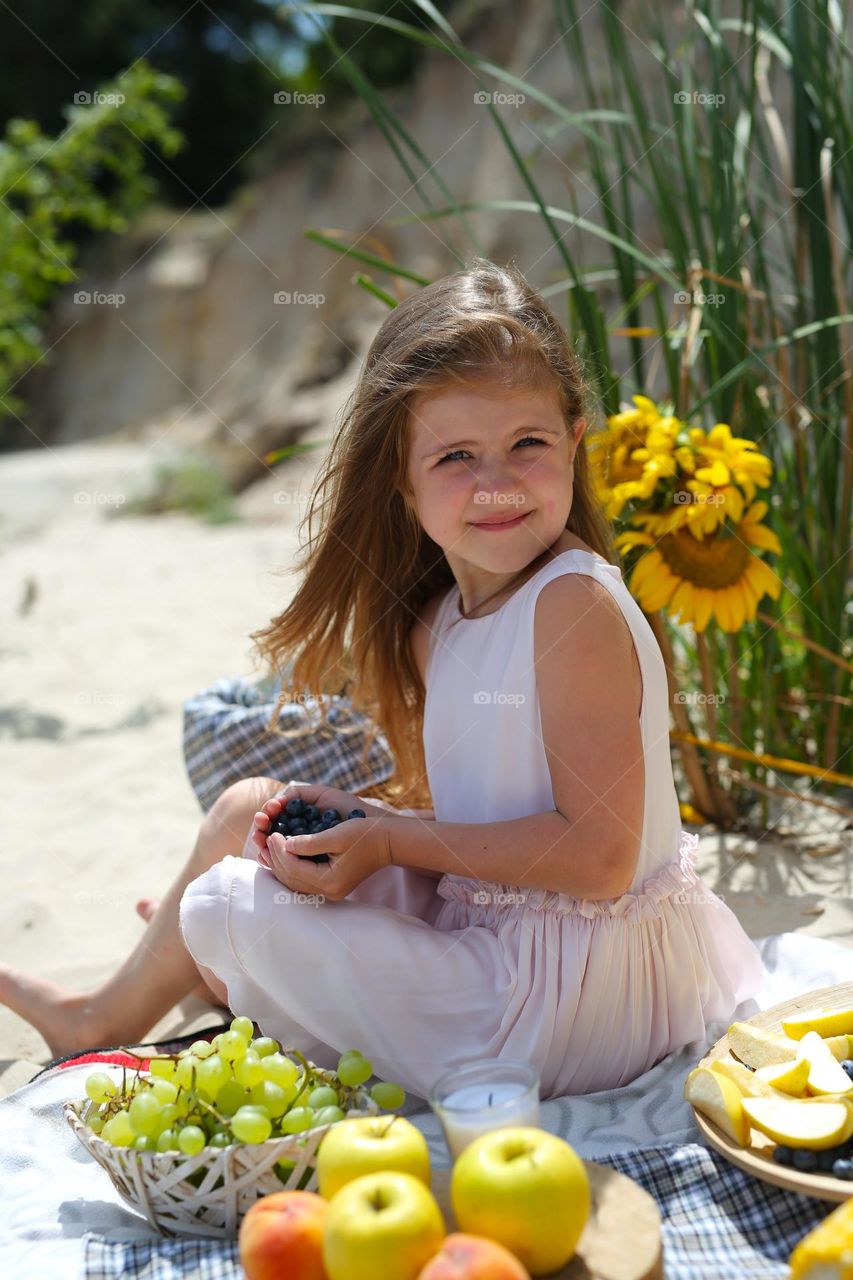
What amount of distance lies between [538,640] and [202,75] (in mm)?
14600

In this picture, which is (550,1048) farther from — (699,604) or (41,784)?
(41,784)

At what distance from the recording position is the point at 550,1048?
5.64 feet

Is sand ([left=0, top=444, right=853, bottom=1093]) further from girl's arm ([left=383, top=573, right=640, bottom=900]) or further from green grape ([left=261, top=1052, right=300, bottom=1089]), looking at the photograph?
green grape ([left=261, top=1052, right=300, bottom=1089])

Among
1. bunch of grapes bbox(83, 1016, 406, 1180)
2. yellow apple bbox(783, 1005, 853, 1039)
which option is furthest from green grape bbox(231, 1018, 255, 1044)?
yellow apple bbox(783, 1005, 853, 1039)

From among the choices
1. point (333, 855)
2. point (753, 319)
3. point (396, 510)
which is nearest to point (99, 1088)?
point (333, 855)

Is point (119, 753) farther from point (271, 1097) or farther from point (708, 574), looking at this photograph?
point (271, 1097)

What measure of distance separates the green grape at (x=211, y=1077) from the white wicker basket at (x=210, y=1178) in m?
0.07

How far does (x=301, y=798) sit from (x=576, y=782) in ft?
1.35

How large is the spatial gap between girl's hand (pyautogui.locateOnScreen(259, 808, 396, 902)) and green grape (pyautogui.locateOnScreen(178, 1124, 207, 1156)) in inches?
16.1

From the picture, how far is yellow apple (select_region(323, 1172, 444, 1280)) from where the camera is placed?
1.09 m

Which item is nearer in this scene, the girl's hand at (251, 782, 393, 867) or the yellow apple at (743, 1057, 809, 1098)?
the yellow apple at (743, 1057, 809, 1098)

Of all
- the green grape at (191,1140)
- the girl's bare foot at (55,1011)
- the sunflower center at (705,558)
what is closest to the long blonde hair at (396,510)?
the sunflower center at (705,558)

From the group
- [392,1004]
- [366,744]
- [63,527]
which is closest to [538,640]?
[392,1004]

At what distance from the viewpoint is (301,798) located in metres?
1.84
